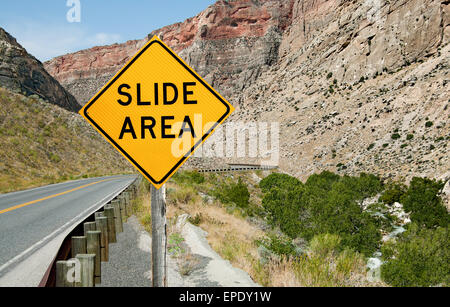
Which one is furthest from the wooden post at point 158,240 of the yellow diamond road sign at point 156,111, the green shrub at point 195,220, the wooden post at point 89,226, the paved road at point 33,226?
the green shrub at point 195,220

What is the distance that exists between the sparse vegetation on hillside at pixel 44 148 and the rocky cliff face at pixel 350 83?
34.2 m

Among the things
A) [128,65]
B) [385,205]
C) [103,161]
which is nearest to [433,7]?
[385,205]

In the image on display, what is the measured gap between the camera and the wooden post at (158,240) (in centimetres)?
277

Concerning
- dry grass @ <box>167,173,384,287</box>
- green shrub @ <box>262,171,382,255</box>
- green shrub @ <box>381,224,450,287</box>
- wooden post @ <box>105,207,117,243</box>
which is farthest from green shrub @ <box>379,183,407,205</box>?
wooden post @ <box>105,207,117,243</box>

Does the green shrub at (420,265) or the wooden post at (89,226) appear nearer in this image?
the wooden post at (89,226)

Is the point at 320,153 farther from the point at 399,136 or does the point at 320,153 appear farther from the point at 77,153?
the point at 77,153

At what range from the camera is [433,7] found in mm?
54781

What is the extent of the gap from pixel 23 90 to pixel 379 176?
53.8 m

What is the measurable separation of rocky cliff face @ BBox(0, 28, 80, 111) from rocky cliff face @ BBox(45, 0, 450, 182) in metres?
46.0

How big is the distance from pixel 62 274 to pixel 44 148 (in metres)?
33.4

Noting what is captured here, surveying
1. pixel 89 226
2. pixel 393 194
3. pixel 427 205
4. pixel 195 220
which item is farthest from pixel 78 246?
pixel 393 194

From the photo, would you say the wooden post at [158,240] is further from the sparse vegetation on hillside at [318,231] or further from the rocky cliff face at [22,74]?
the rocky cliff face at [22,74]

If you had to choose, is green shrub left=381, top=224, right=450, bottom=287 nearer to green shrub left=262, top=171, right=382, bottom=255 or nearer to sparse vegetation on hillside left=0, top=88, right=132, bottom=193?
green shrub left=262, top=171, right=382, bottom=255

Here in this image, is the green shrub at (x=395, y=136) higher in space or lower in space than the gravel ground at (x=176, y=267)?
higher
